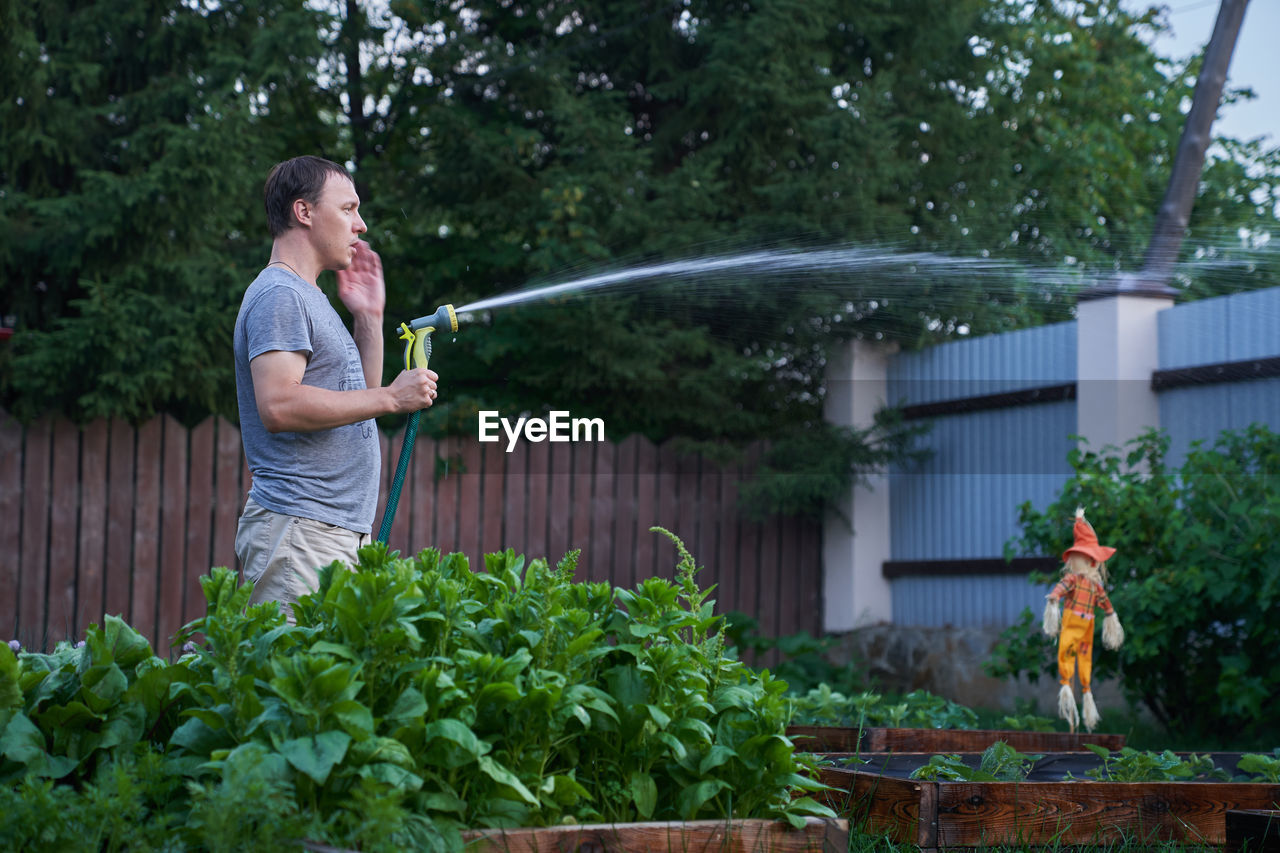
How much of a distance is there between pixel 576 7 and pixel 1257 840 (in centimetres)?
804

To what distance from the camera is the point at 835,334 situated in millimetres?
8750

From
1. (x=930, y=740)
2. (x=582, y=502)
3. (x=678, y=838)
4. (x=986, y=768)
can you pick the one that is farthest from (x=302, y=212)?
(x=582, y=502)

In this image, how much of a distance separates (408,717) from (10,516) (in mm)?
6350

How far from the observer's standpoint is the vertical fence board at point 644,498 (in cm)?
867

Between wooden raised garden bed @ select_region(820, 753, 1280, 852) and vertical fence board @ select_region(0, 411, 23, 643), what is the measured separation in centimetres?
576

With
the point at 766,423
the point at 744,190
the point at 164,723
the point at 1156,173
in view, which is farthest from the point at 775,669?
the point at 1156,173

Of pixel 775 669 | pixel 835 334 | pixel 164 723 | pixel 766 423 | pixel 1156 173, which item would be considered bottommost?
pixel 775 669

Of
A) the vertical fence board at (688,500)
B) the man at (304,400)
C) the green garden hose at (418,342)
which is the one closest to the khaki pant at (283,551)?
the man at (304,400)

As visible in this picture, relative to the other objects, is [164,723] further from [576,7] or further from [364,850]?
[576,7]

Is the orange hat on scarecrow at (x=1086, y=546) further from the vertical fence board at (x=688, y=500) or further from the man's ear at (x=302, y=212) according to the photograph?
the vertical fence board at (x=688, y=500)

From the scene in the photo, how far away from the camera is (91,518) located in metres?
7.54

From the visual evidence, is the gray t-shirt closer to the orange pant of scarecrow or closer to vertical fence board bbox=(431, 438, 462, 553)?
the orange pant of scarecrow

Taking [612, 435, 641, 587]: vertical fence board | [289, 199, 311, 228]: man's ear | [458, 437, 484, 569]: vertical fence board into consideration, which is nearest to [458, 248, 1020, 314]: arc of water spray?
[458, 437, 484, 569]: vertical fence board

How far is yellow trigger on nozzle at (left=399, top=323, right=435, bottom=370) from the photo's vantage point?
3.15 m
